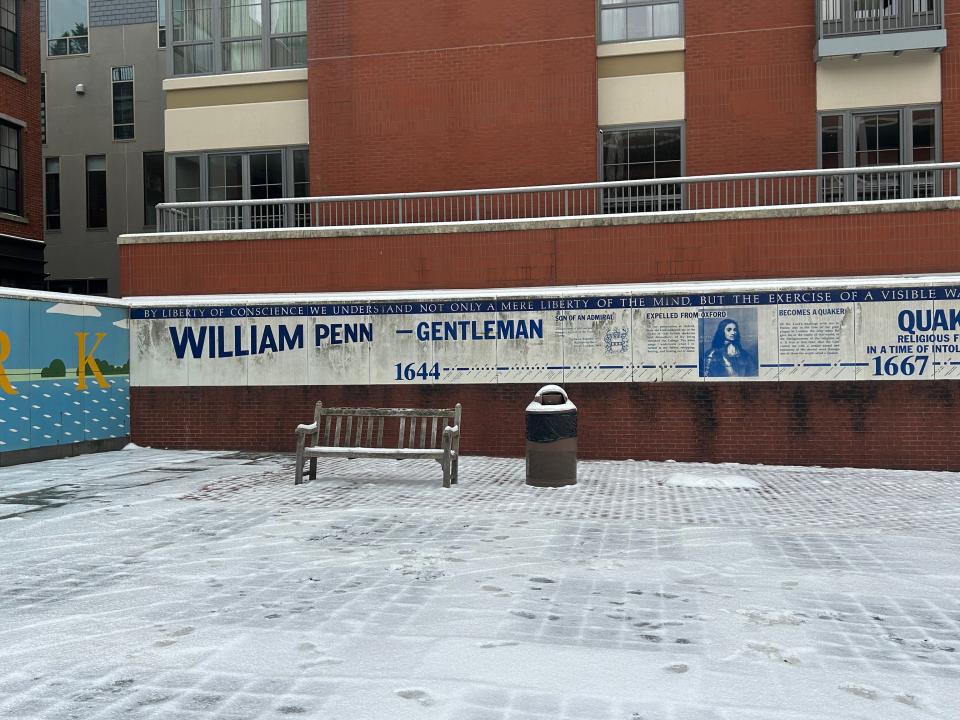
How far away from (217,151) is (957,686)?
1717 cm

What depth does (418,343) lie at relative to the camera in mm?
14328

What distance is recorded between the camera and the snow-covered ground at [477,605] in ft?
13.4

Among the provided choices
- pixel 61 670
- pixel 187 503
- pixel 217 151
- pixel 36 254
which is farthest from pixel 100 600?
pixel 36 254

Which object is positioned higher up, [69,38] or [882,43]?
[69,38]

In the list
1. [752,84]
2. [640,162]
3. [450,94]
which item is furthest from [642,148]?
[450,94]

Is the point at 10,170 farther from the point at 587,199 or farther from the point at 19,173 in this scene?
the point at 587,199

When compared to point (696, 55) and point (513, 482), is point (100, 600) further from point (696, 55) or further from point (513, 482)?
point (696, 55)

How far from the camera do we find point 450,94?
16406mm

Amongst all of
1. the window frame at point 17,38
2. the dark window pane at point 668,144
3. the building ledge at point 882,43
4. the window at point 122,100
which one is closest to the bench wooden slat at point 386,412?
the dark window pane at point 668,144

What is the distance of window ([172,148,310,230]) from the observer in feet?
56.7

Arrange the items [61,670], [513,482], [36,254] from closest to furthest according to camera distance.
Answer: [61,670] → [513,482] → [36,254]

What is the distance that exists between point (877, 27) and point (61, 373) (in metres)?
15.8

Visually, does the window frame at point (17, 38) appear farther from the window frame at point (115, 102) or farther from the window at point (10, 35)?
the window frame at point (115, 102)

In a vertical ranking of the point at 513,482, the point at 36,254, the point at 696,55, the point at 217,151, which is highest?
the point at 696,55
